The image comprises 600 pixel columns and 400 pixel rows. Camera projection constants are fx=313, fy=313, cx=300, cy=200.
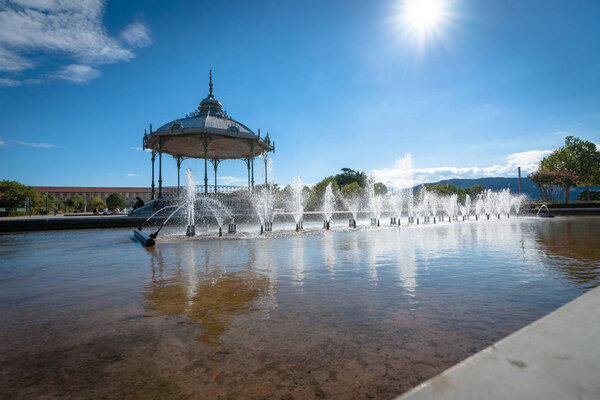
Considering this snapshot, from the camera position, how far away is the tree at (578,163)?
4681cm

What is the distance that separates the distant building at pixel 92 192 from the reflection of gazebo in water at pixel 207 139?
7701 cm

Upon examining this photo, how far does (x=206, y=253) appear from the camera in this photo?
9.02 m

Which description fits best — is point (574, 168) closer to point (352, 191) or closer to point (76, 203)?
point (352, 191)

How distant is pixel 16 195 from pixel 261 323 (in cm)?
6868

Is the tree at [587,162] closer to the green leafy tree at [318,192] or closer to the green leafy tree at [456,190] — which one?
the green leafy tree at [456,190]

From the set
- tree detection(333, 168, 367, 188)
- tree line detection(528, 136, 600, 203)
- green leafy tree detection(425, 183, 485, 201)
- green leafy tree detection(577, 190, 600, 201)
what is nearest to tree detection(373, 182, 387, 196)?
tree detection(333, 168, 367, 188)

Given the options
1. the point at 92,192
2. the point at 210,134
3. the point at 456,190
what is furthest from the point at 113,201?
the point at 456,190

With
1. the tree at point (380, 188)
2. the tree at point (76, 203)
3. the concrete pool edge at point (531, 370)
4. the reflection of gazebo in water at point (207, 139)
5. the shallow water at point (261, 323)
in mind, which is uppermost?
the reflection of gazebo in water at point (207, 139)

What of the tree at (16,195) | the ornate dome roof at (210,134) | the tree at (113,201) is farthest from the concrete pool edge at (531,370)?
the tree at (113,201)

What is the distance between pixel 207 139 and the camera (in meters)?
26.4

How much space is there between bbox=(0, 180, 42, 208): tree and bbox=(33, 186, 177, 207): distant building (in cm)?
4972

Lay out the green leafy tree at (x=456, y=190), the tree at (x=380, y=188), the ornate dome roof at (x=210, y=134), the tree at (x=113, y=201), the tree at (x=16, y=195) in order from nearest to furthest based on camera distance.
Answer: the ornate dome roof at (x=210, y=134) → the tree at (x=16, y=195) → the tree at (x=380, y=188) → the tree at (x=113, y=201) → the green leafy tree at (x=456, y=190)

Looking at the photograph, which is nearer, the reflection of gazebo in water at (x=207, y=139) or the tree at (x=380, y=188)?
the reflection of gazebo in water at (x=207, y=139)

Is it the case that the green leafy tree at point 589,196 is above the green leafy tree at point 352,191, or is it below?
below
